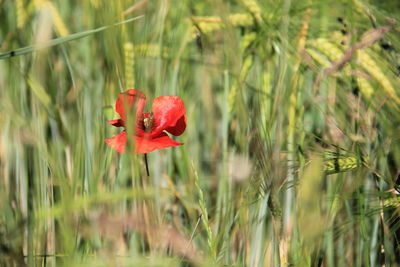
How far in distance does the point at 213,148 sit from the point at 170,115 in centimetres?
40

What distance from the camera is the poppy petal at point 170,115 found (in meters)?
0.51

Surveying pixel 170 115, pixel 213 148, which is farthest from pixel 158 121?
pixel 213 148

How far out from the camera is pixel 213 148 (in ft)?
2.99

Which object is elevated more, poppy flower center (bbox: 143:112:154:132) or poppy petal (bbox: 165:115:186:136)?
poppy flower center (bbox: 143:112:154:132)

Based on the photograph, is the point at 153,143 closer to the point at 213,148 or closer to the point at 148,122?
the point at 148,122

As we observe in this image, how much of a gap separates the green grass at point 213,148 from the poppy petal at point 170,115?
1.2 inches

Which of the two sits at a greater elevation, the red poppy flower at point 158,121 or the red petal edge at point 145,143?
the red poppy flower at point 158,121

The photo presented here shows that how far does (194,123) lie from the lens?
887mm

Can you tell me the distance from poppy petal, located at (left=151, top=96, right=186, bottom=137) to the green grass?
0.10 feet

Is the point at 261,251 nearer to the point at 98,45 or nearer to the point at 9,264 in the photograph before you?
the point at 9,264

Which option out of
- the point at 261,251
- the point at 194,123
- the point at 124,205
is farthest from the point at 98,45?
the point at 261,251

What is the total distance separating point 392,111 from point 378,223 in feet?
0.47

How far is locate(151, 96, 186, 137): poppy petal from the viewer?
0.51m

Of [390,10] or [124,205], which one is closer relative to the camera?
[124,205]
